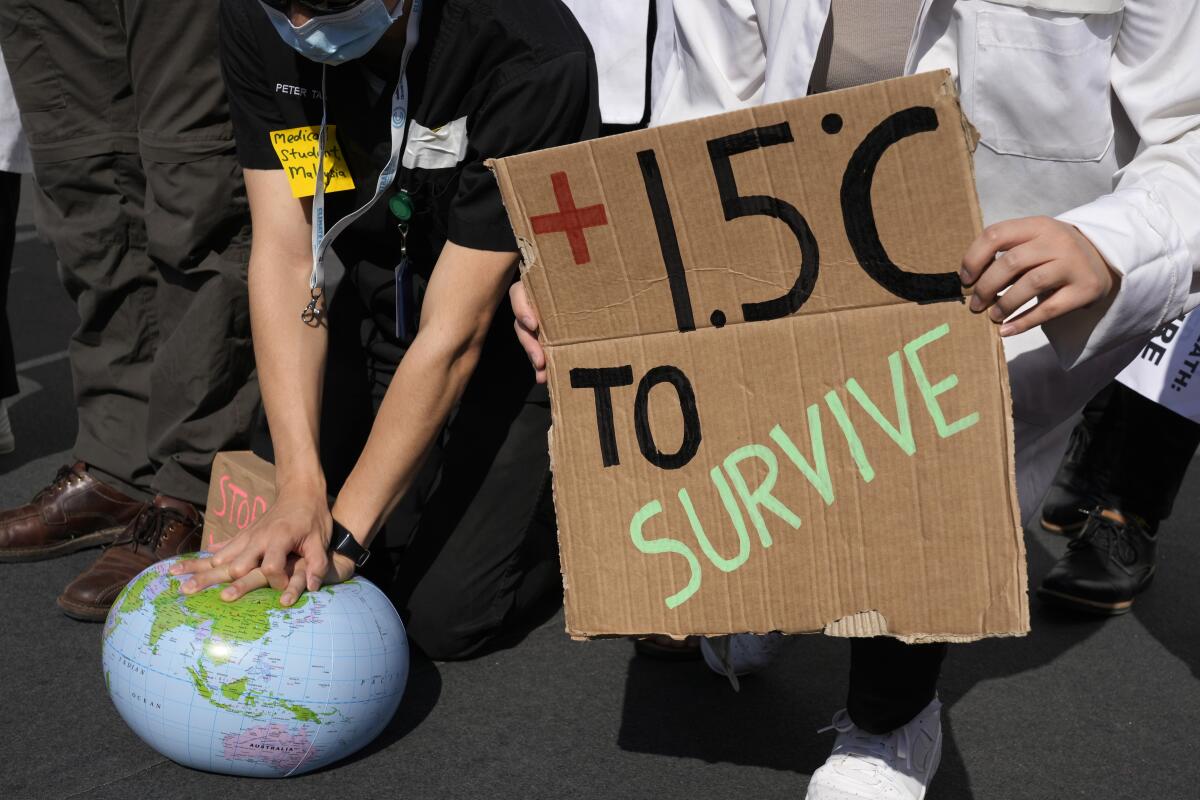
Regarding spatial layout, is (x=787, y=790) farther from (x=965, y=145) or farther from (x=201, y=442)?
(x=201, y=442)

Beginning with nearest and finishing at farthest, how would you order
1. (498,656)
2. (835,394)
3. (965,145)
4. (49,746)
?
1. (965,145)
2. (835,394)
3. (49,746)
4. (498,656)

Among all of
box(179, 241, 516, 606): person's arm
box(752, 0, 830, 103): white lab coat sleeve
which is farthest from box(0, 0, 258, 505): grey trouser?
box(752, 0, 830, 103): white lab coat sleeve

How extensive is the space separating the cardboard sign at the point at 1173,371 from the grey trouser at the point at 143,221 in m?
1.87

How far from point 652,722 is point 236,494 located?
846mm

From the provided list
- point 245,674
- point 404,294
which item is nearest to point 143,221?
point 404,294

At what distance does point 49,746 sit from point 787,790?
1175mm

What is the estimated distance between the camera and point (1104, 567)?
2518 millimetres

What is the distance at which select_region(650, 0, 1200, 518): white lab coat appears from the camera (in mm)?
1381

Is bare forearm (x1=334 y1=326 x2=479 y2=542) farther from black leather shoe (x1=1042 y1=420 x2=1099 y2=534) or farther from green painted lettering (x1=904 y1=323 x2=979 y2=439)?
black leather shoe (x1=1042 y1=420 x2=1099 y2=534)

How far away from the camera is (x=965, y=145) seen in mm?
1324

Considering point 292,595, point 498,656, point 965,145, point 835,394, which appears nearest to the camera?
point 965,145

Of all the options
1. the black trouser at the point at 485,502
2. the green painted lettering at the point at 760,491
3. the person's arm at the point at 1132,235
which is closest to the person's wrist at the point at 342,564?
the black trouser at the point at 485,502

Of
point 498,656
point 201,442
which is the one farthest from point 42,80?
point 498,656

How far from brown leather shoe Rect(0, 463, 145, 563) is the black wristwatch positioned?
3.07ft
